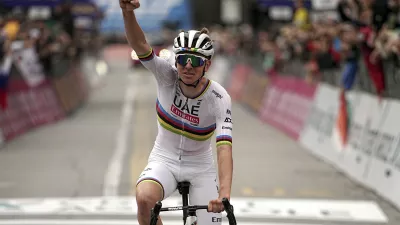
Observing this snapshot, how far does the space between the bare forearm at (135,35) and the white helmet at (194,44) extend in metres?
0.25

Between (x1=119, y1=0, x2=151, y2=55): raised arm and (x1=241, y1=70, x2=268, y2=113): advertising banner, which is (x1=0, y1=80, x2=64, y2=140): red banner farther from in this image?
(x1=119, y1=0, x2=151, y2=55): raised arm

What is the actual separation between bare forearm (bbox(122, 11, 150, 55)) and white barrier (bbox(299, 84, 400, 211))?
210 inches

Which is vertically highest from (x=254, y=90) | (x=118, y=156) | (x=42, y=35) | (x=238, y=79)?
(x=118, y=156)

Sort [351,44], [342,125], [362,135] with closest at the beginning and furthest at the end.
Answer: [362,135], [351,44], [342,125]

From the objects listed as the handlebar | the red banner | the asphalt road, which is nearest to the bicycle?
the handlebar

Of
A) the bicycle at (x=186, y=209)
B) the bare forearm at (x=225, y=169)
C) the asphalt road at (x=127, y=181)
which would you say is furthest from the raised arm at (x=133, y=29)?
the asphalt road at (x=127, y=181)

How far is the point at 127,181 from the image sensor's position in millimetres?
12484

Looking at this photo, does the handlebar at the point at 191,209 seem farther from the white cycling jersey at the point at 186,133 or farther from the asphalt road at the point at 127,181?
the asphalt road at the point at 127,181

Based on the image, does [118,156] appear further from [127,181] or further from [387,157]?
[387,157]

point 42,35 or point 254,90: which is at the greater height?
point 42,35

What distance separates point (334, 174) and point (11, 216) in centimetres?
560

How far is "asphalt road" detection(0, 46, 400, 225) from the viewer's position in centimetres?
1012

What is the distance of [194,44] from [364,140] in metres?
7.16

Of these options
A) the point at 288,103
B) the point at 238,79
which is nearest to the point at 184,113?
the point at 288,103
